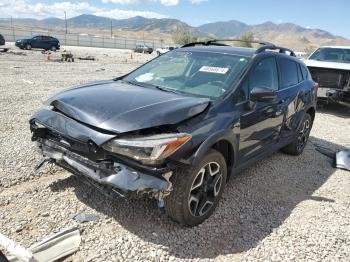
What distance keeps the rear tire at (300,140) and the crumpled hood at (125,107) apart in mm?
2910

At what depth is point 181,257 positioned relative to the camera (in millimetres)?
3070

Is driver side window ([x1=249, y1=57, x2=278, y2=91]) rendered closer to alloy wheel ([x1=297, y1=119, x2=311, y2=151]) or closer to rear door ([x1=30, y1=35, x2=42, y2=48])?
alloy wheel ([x1=297, y1=119, x2=311, y2=151])

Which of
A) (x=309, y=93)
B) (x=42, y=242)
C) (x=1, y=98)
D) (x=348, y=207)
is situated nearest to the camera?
(x=42, y=242)

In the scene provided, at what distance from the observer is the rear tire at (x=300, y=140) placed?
591 centimetres

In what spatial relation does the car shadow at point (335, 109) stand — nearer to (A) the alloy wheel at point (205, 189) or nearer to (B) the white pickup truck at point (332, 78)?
(B) the white pickup truck at point (332, 78)

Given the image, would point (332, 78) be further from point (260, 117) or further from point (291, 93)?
point (260, 117)

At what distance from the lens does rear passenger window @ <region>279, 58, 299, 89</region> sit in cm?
504

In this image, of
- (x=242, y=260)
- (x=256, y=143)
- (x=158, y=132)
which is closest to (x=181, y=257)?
(x=242, y=260)

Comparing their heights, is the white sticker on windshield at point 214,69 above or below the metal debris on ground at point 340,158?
above

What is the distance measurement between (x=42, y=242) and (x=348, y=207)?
11.7 feet

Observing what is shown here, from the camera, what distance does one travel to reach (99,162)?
3080 millimetres

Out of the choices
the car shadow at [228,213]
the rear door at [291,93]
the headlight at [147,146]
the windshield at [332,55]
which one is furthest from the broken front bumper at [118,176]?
the windshield at [332,55]

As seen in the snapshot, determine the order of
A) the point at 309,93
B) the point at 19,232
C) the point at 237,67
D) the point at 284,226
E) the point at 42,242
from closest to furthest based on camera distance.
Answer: the point at 42,242, the point at 19,232, the point at 284,226, the point at 237,67, the point at 309,93

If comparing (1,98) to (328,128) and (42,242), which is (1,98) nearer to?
(42,242)
